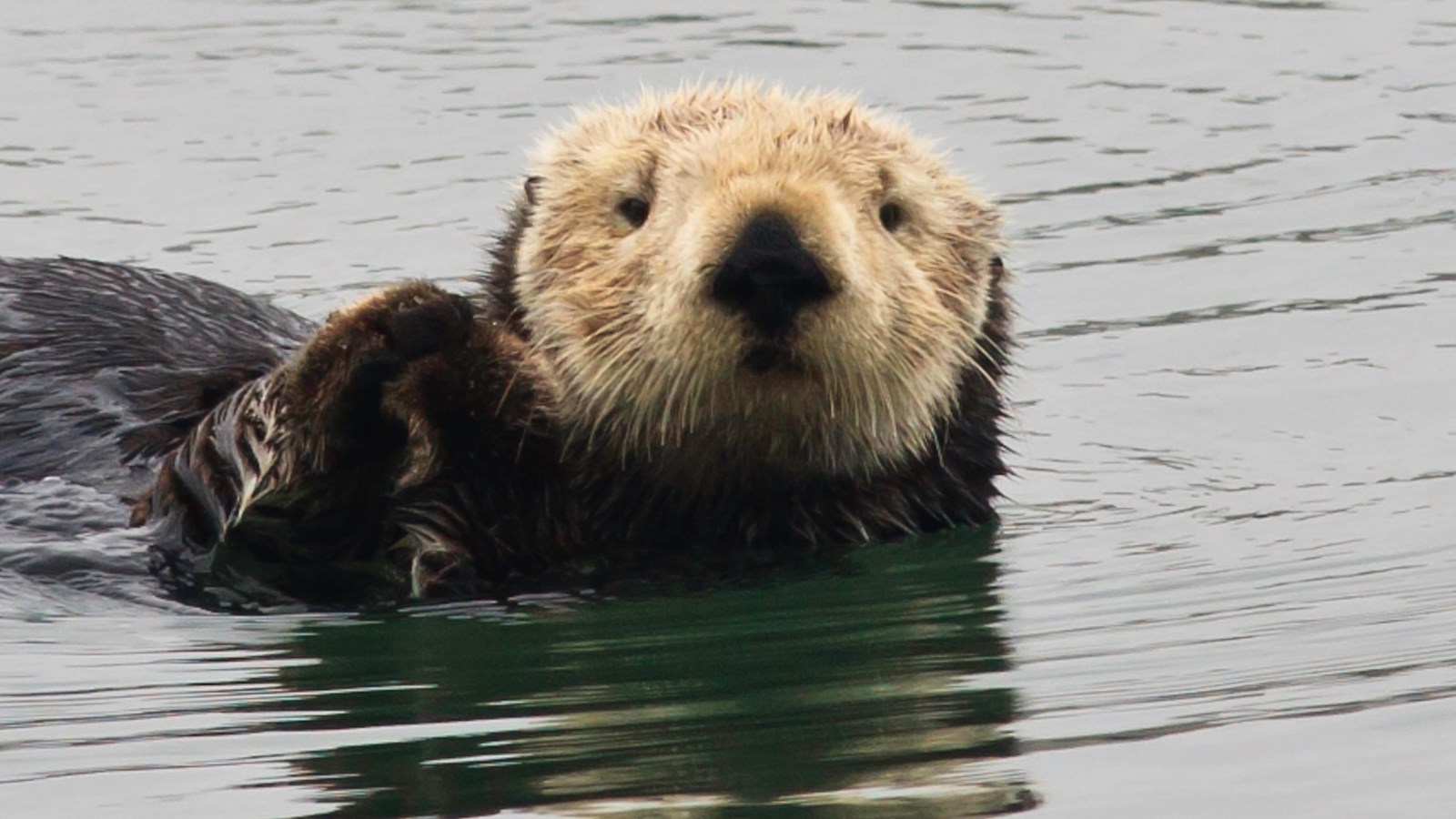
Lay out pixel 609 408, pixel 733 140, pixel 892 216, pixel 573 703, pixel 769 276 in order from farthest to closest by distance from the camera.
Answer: pixel 892 216 → pixel 609 408 → pixel 733 140 → pixel 769 276 → pixel 573 703

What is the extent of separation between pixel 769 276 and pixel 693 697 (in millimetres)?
759

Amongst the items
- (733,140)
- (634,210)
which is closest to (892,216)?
(733,140)

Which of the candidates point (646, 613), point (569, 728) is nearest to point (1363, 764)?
point (569, 728)

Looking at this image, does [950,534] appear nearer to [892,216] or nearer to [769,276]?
[892,216]

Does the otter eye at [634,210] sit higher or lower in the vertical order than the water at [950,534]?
higher

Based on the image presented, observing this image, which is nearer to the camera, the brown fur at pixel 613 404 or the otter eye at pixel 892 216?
the brown fur at pixel 613 404

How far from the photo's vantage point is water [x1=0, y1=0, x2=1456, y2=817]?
3.96 m

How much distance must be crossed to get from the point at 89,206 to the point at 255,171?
67 cm

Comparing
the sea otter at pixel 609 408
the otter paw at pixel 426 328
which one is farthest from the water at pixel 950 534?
the otter paw at pixel 426 328

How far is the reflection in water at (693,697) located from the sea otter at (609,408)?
7.1 inches

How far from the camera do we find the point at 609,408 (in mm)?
5184

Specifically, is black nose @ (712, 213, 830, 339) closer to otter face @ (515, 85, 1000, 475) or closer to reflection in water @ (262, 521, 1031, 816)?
otter face @ (515, 85, 1000, 475)

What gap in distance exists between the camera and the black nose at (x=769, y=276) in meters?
4.58

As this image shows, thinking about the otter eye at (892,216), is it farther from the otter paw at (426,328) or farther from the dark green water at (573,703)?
the otter paw at (426,328)
